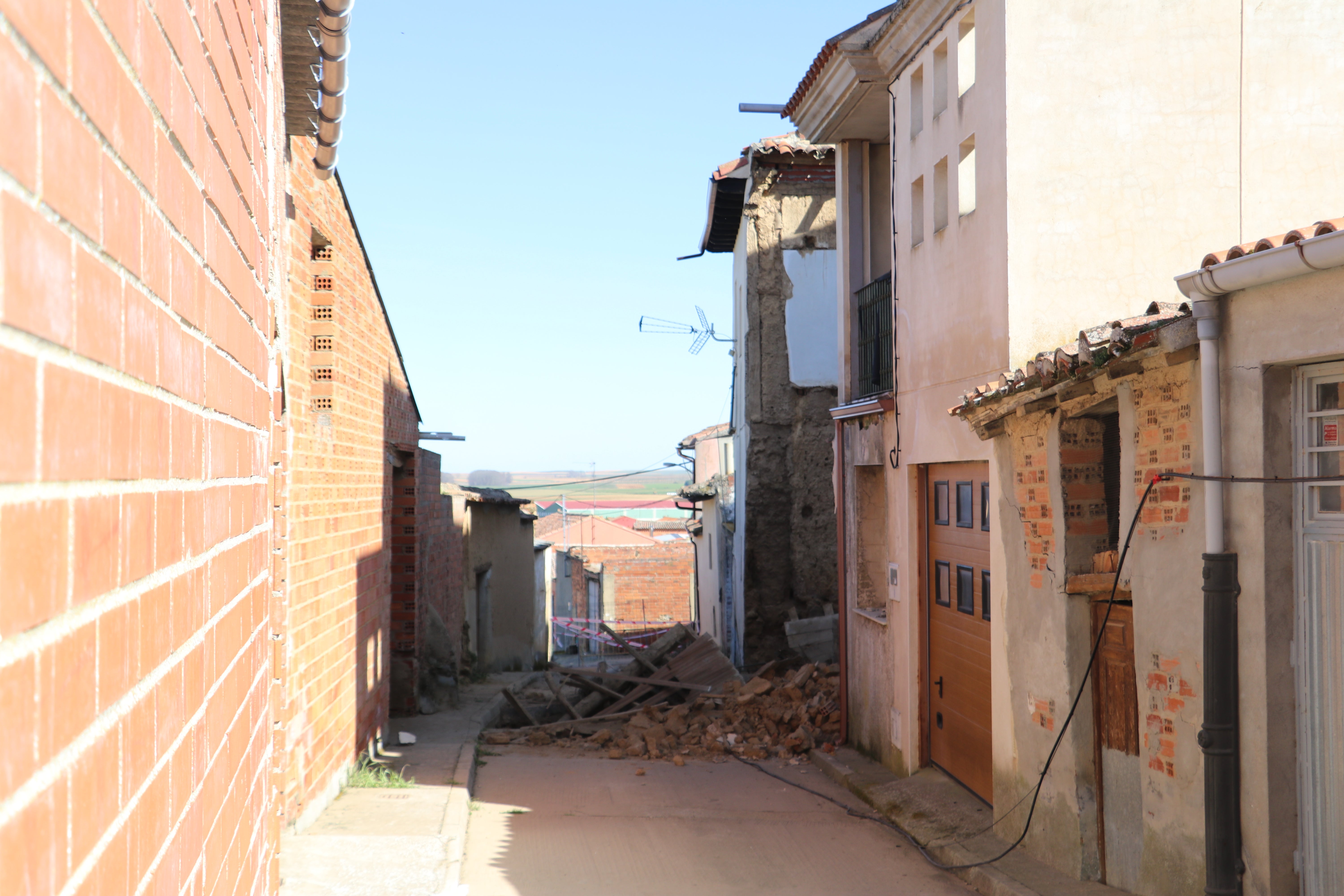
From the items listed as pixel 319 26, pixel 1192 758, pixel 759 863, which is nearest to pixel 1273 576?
pixel 1192 758

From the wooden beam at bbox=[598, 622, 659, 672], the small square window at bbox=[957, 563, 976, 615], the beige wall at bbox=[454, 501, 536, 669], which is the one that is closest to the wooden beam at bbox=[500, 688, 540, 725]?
the wooden beam at bbox=[598, 622, 659, 672]

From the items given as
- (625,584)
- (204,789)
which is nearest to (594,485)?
(625,584)

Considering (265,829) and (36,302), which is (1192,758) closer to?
(265,829)

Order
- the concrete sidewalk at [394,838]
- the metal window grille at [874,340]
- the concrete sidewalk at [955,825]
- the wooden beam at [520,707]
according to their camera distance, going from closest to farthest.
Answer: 1. the concrete sidewalk at [394,838]
2. the concrete sidewalk at [955,825]
3. the metal window grille at [874,340]
4. the wooden beam at [520,707]

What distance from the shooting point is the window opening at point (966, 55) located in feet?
29.0

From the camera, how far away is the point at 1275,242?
503cm

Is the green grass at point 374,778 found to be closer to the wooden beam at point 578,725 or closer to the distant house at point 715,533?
the wooden beam at point 578,725

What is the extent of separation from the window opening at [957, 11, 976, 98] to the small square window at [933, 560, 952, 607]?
3991mm

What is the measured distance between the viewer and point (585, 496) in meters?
131

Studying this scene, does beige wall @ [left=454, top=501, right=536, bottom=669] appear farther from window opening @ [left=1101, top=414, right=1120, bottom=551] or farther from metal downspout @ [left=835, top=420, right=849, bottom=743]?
window opening @ [left=1101, top=414, right=1120, bottom=551]

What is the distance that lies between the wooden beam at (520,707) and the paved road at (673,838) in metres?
2.51

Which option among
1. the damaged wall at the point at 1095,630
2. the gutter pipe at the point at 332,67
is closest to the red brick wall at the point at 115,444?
the gutter pipe at the point at 332,67

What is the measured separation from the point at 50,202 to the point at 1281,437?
5506mm

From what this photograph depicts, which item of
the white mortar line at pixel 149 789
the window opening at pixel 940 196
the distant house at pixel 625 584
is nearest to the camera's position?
the white mortar line at pixel 149 789
